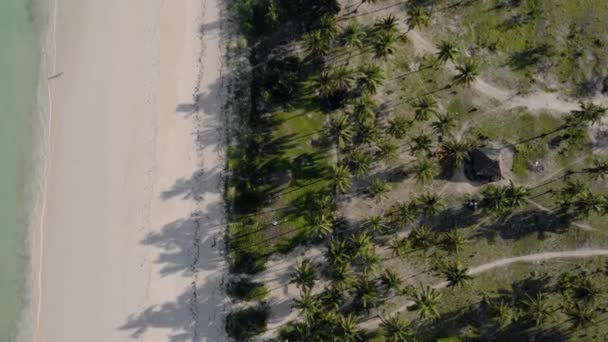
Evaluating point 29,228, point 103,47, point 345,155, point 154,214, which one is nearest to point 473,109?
point 345,155

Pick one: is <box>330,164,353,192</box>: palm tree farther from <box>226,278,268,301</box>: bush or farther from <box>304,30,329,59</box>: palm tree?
<box>226,278,268,301</box>: bush

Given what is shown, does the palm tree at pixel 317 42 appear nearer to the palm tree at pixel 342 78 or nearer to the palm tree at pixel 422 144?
the palm tree at pixel 342 78

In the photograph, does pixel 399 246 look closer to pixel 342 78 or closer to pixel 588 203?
pixel 342 78

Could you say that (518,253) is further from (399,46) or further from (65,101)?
(65,101)

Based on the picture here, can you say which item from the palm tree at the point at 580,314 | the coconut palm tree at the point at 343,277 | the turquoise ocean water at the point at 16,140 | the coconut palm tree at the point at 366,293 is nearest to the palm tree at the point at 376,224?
the coconut palm tree at the point at 343,277

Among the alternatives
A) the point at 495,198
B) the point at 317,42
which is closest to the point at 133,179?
the point at 317,42

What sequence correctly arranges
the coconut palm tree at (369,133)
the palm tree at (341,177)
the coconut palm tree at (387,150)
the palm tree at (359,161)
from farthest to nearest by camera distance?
1. the coconut palm tree at (387,150)
2. the coconut palm tree at (369,133)
3. the palm tree at (359,161)
4. the palm tree at (341,177)
